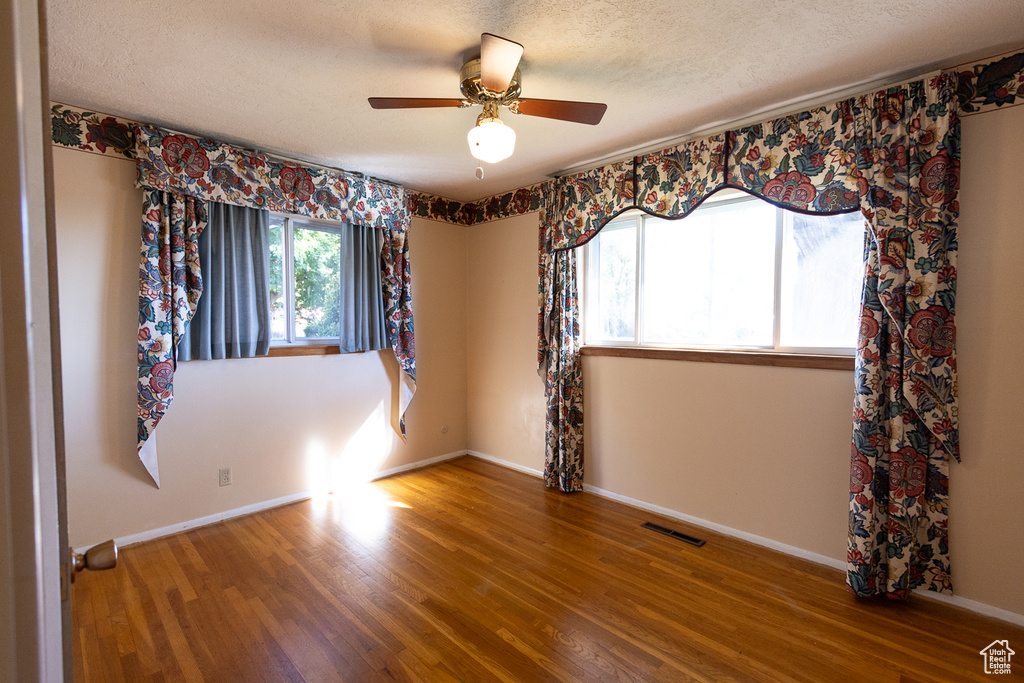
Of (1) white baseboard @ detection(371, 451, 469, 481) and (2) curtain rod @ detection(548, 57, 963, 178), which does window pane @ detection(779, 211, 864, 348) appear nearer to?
(2) curtain rod @ detection(548, 57, 963, 178)

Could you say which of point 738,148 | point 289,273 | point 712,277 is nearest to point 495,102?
point 738,148

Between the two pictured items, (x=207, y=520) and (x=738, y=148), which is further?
(x=207, y=520)

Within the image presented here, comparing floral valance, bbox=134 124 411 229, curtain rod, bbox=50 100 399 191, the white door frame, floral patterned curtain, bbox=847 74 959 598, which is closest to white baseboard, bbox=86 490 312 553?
floral valance, bbox=134 124 411 229

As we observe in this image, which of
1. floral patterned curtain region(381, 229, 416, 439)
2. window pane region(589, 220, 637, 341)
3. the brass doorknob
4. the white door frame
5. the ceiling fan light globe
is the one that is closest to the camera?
the white door frame

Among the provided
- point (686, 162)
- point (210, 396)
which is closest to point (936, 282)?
point (686, 162)

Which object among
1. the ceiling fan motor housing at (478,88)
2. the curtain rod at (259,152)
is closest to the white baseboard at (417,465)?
the curtain rod at (259,152)

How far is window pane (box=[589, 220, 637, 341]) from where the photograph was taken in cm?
346

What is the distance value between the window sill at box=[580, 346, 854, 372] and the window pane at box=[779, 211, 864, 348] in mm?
127

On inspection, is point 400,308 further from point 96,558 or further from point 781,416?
point 96,558

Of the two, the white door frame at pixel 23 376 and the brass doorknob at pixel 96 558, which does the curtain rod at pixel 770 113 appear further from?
the brass doorknob at pixel 96 558

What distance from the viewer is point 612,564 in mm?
2562

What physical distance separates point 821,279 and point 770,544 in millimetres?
1556

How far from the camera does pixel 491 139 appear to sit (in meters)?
1.90

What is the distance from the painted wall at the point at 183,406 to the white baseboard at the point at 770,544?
143cm
